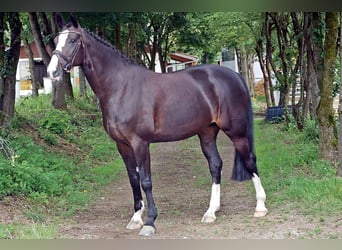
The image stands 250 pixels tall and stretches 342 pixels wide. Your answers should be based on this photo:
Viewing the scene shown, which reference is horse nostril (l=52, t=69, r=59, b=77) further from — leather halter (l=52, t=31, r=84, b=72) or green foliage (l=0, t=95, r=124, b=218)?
green foliage (l=0, t=95, r=124, b=218)

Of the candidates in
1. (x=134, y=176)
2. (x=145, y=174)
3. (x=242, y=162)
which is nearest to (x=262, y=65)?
(x=242, y=162)

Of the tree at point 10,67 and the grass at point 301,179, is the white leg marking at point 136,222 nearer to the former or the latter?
the grass at point 301,179

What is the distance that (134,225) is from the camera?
18.0ft

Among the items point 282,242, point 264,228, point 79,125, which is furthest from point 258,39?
point 282,242

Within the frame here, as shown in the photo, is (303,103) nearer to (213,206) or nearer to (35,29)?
(35,29)

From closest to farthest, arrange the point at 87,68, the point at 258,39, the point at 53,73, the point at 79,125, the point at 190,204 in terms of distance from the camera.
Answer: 1. the point at 53,73
2. the point at 87,68
3. the point at 190,204
4. the point at 79,125
5. the point at 258,39

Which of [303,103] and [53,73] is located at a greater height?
[53,73]

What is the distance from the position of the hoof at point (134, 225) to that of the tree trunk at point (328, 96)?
3.57 meters

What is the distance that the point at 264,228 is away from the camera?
5.23 metres

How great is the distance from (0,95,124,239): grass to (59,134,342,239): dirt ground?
28 cm

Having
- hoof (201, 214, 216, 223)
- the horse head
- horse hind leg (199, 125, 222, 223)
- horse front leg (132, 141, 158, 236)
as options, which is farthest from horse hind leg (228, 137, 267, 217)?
the horse head

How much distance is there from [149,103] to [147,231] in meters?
1.26

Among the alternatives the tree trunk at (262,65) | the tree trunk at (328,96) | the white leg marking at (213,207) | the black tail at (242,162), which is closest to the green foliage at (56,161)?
the white leg marking at (213,207)

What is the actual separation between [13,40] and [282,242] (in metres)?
7.76
